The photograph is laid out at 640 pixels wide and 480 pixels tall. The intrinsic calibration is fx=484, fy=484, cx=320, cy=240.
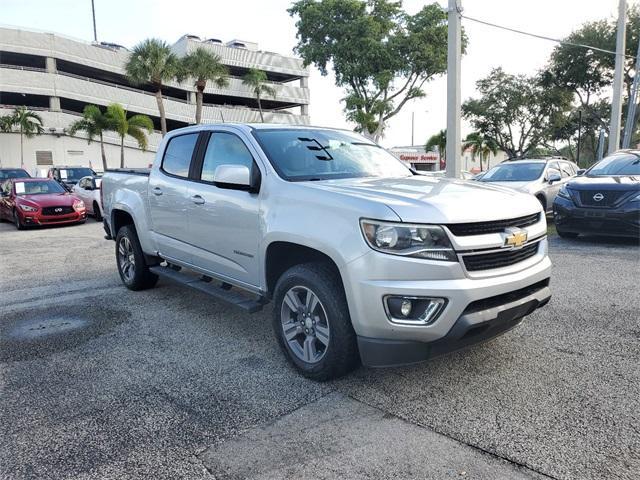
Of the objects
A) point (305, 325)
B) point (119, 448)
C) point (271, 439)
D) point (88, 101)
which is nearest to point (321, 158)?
point (305, 325)

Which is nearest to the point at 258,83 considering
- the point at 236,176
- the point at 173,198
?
the point at 173,198

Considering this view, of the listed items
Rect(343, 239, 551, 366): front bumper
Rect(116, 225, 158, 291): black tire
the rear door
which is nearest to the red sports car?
Rect(116, 225, 158, 291): black tire

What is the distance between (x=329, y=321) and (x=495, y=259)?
3.84 feet

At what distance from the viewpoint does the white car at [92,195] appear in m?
15.4

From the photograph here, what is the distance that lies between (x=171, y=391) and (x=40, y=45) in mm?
43646

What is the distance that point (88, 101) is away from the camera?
40.5 m

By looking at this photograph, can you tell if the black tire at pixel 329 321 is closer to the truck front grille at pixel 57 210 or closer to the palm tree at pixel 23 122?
the truck front grille at pixel 57 210

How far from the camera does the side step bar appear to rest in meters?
4.01

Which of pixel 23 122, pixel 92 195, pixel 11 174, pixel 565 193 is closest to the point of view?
pixel 565 193

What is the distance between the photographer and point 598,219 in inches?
330

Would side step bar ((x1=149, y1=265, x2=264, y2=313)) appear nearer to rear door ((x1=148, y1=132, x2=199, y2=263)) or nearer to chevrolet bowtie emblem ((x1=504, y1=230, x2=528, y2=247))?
rear door ((x1=148, y1=132, x2=199, y2=263))

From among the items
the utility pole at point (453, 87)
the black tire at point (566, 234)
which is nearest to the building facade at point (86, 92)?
the utility pole at point (453, 87)

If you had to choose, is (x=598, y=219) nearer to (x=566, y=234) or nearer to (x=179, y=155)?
(x=566, y=234)

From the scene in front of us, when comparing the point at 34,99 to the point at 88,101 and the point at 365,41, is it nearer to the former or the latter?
the point at 88,101
